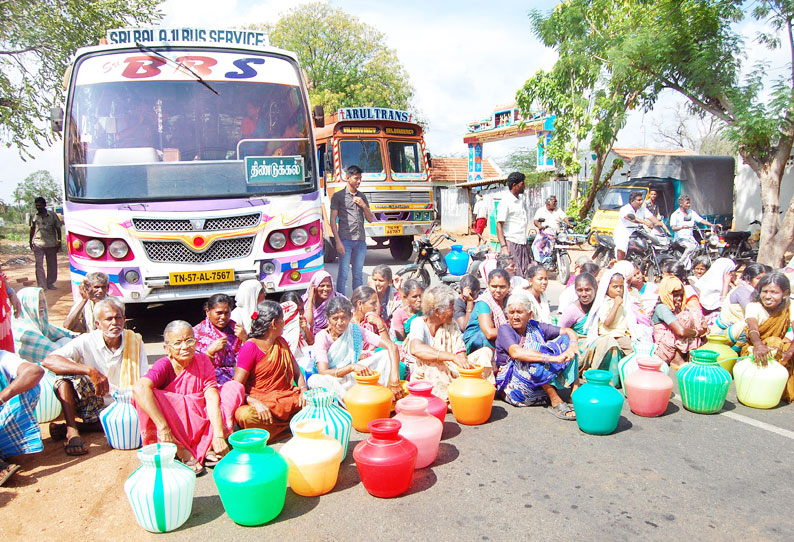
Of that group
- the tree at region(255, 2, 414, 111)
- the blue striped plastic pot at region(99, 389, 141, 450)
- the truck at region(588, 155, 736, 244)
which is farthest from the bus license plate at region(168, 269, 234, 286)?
the tree at region(255, 2, 414, 111)

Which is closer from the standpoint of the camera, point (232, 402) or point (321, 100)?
point (232, 402)

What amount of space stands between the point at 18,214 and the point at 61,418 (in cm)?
4039

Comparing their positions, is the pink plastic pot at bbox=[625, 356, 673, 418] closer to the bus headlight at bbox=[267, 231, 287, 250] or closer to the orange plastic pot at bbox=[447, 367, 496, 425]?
the orange plastic pot at bbox=[447, 367, 496, 425]

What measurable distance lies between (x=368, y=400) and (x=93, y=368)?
1.69 meters

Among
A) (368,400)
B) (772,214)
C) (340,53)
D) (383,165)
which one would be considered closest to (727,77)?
(772,214)

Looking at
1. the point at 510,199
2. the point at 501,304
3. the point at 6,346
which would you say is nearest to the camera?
the point at 6,346

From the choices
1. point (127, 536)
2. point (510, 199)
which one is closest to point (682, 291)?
point (510, 199)

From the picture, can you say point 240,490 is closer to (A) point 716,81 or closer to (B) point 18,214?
(A) point 716,81

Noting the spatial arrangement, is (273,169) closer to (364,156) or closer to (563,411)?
(563,411)

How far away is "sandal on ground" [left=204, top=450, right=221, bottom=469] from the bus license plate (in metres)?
2.64

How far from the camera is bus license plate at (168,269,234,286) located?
5.81 metres

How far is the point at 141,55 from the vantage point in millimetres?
6035

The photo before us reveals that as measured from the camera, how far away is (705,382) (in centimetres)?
425

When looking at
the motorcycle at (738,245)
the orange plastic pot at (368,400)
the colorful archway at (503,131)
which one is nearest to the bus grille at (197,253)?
the orange plastic pot at (368,400)
